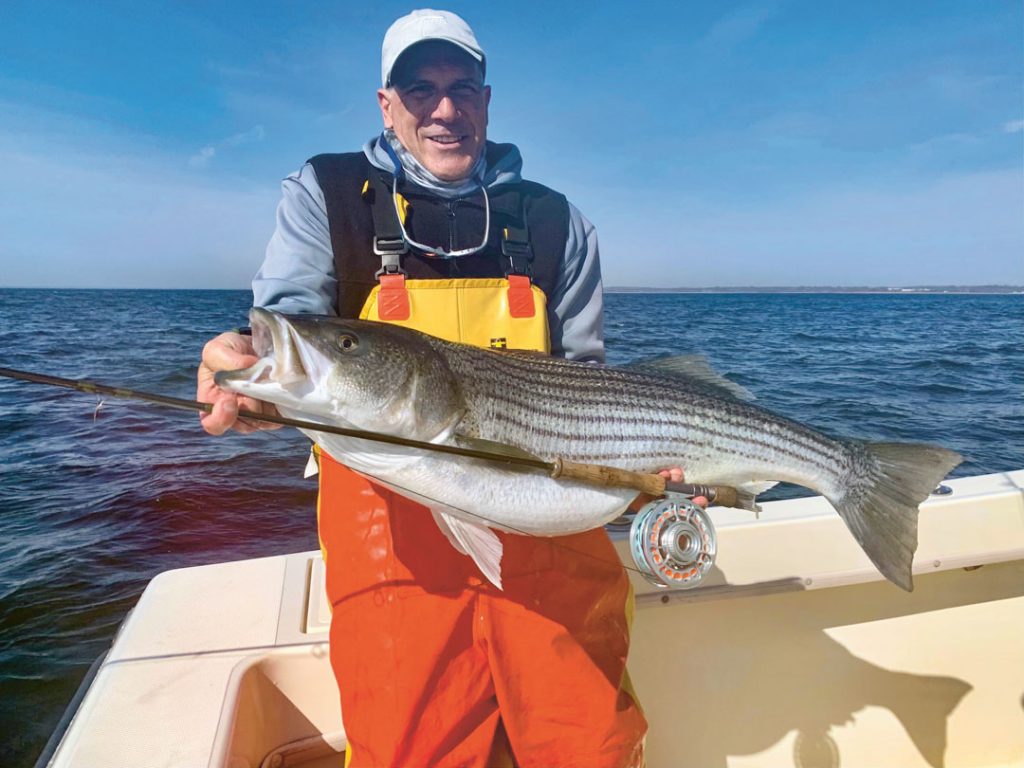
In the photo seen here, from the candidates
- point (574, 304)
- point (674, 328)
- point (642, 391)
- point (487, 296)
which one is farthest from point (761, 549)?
point (674, 328)

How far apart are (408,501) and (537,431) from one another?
68 cm

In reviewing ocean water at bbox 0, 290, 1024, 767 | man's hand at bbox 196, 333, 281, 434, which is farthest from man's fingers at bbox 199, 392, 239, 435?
ocean water at bbox 0, 290, 1024, 767

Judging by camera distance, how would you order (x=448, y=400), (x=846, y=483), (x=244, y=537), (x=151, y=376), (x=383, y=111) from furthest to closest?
(x=151, y=376)
(x=244, y=537)
(x=383, y=111)
(x=846, y=483)
(x=448, y=400)

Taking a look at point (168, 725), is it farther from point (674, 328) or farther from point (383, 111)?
point (674, 328)

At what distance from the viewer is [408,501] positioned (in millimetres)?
2893

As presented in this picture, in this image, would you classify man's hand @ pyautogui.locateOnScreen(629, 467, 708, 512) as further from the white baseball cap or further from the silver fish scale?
the white baseball cap

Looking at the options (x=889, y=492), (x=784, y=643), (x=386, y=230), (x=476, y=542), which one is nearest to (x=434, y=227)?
(x=386, y=230)

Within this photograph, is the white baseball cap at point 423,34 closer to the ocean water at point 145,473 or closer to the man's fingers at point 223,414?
the man's fingers at point 223,414

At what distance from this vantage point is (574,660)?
2.82m

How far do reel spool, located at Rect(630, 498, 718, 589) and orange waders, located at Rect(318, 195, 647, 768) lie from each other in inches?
7.9

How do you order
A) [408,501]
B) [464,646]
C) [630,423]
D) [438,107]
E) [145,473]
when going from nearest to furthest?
[464,646] < [408,501] < [630,423] < [438,107] < [145,473]

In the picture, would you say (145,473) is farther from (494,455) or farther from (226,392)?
(494,455)

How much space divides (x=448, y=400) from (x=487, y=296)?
92 cm

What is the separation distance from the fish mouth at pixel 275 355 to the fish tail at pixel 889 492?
8.95 ft
